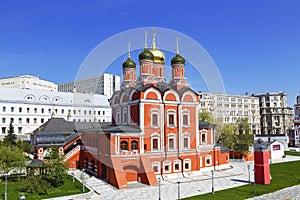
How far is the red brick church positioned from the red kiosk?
16.6 feet

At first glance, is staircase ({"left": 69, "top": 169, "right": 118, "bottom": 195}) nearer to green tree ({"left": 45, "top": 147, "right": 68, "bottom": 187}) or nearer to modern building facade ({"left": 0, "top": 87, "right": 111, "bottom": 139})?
green tree ({"left": 45, "top": 147, "right": 68, "bottom": 187})

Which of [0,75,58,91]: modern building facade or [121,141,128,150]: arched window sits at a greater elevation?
[0,75,58,91]: modern building facade

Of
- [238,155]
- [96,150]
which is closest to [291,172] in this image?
[238,155]

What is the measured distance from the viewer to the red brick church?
65.2 feet

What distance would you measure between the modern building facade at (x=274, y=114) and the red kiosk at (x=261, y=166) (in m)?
50.1

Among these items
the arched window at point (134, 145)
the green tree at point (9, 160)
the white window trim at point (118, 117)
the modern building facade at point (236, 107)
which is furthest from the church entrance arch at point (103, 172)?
the modern building facade at point (236, 107)

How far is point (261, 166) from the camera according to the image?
1967 centimetres

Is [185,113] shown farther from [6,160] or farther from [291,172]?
[6,160]

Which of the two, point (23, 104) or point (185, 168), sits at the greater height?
point (23, 104)

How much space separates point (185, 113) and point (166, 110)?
1.86 m

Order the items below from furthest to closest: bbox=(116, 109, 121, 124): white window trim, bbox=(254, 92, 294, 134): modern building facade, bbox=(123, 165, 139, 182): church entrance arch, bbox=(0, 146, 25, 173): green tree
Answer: bbox=(254, 92, 294, 134): modern building facade → bbox=(116, 109, 121, 124): white window trim → bbox=(123, 165, 139, 182): church entrance arch → bbox=(0, 146, 25, 173): green tree

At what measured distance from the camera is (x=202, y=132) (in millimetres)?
25078

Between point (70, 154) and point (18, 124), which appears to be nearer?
point (70, 154)

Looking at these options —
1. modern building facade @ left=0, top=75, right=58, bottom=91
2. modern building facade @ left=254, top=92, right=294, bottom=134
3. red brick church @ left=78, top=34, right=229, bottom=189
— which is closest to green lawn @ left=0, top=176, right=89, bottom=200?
red brick church @ left=78, top=34, right=229, bottom=189
